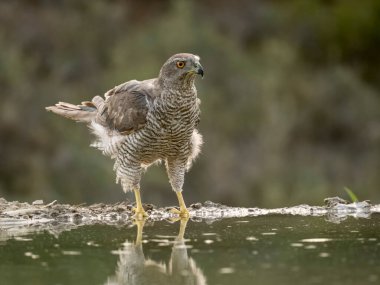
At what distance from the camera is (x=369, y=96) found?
27.5 meters

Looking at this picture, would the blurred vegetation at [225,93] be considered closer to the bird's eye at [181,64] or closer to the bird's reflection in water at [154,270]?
the bird's eye at [181,64]

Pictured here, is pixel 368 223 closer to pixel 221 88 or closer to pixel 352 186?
pixel 352 186

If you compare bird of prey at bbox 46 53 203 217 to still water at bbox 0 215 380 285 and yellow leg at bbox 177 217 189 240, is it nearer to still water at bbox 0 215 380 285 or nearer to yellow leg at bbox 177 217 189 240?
yellow leg at bbox 177 217 189 240

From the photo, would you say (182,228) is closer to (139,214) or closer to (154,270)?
(139,214)

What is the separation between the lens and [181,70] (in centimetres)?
977

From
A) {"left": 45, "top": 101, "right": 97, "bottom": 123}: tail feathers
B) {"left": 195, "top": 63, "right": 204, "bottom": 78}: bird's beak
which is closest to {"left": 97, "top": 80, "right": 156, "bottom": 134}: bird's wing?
{"left": 195, "top": 63, "right": 204, "bottom": 78}: bird's beak

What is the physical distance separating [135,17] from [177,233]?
2672cm

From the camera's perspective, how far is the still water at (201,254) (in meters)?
6.03

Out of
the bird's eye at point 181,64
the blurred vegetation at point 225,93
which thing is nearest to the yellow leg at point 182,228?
the bird's eye at point 181,64

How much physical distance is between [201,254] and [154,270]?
0.51 meters

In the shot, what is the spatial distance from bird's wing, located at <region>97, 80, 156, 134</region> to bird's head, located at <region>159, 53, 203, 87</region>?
0.25 m

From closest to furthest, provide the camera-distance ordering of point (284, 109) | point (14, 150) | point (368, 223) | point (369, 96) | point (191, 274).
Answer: point (191, 274) < point (368, 223) < point (14, 150) < point (284, 109) < point (369, 96)

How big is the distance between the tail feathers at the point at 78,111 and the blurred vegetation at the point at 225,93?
9.04 m

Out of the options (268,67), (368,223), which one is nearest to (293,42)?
(268,67)
